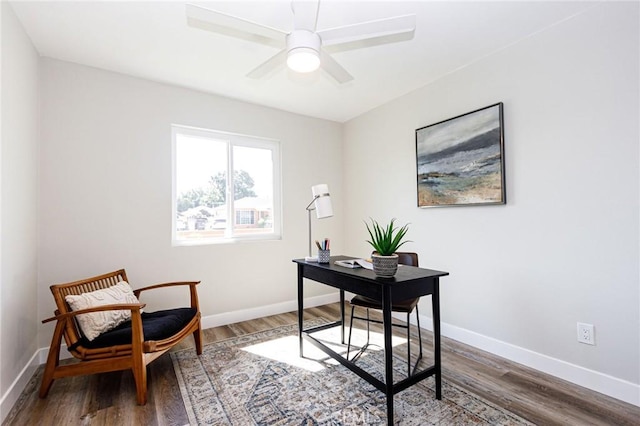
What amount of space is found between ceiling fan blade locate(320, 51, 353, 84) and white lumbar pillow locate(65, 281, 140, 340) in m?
2.17

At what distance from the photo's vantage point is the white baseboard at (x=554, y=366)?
1.90m

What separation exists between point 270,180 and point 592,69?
302 centimetres

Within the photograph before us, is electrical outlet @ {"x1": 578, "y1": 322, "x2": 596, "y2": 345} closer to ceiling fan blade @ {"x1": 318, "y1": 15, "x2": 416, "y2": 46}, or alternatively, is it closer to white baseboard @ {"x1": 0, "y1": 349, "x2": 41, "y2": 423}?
ceiling fan blade @ {"x1": 318, "y1": 15, "x2": 416, "y2": 46}

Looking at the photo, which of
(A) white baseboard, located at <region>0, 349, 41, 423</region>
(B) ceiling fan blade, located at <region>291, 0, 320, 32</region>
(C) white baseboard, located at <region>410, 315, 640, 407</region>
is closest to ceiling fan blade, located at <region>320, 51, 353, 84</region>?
(B) ceiling fan blade, located at <region>291, 0, 320, 32</region>

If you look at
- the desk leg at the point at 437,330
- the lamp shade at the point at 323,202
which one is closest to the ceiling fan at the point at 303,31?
the lamp shade at the point at 323,202

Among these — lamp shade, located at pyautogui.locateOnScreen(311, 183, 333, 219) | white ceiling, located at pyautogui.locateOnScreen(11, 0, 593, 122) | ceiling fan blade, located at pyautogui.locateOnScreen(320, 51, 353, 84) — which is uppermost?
white ceiling, located at pyautogui.locateOnScreen(11, 0, 593, 122)

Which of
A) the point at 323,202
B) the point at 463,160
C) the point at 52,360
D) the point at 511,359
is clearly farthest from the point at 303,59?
the point at 511,359

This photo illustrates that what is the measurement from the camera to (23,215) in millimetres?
2184

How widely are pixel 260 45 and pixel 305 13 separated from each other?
0.93 m

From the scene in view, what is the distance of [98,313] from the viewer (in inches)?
81.7

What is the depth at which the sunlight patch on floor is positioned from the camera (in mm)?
2441

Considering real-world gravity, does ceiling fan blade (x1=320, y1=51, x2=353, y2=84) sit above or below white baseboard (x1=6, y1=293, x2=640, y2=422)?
above

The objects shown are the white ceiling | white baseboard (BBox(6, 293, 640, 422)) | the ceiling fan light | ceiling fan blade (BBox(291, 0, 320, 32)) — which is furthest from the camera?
the white ceiling

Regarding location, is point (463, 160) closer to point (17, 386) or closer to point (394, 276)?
point (394, 276)
